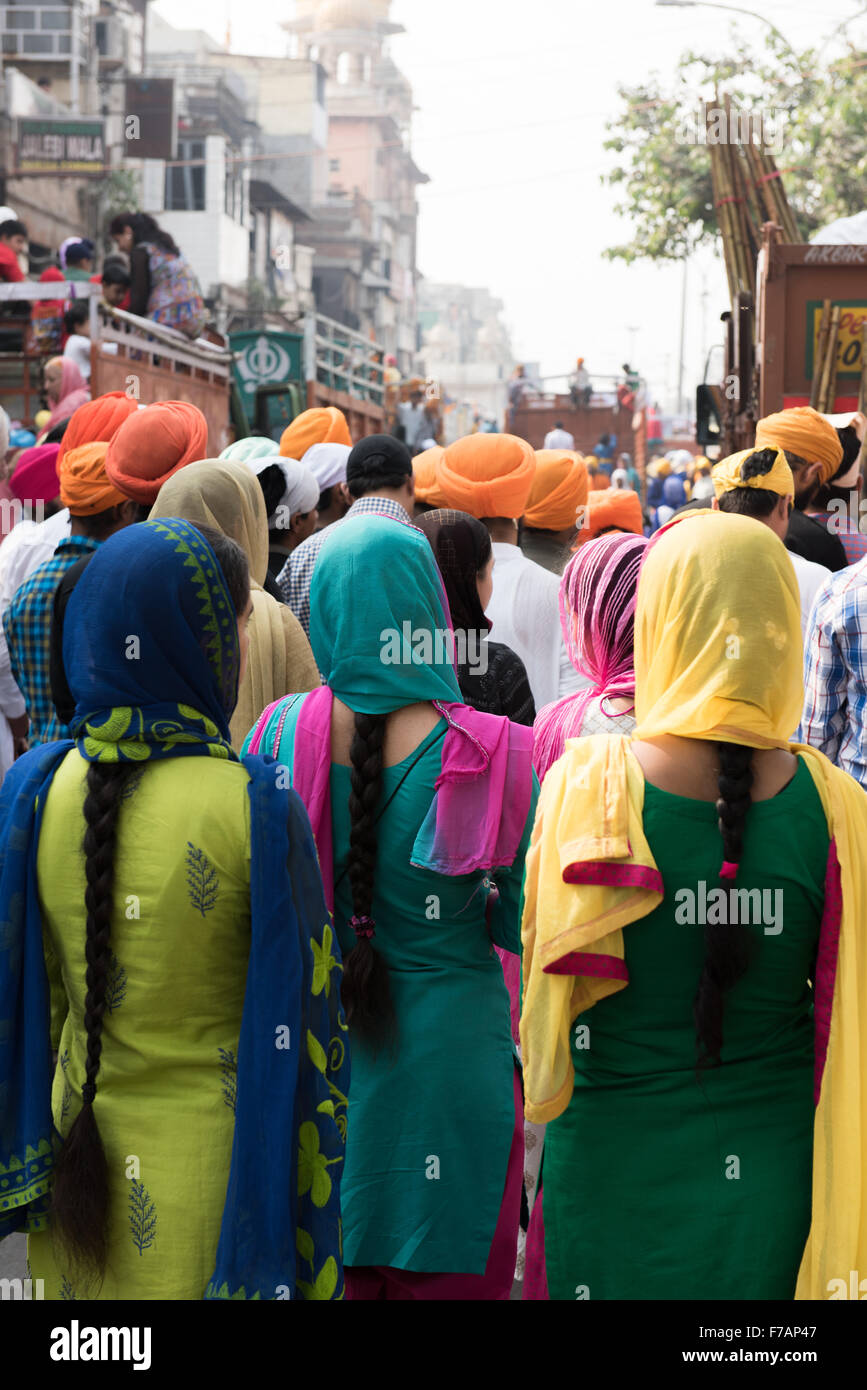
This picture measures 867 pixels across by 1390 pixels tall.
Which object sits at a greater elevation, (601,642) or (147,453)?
(147,453)

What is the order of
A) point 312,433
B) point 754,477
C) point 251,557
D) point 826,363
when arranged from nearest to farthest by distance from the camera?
1. point 251,557
2. point 754,477
3. point 312,433
4. point 826,363

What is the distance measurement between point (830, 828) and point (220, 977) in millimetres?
937

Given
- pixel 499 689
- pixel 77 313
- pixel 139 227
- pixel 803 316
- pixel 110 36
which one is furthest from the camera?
pixel 110 36

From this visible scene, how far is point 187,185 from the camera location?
43781 millimetres

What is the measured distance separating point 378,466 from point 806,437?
1468 mm

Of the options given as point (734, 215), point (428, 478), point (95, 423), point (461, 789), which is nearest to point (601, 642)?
point (461, 789)

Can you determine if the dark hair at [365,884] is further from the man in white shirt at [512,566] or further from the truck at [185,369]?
the truck at [185,369]

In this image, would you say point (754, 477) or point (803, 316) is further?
point (803, 316)

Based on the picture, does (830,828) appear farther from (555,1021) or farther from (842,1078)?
(555,1021)

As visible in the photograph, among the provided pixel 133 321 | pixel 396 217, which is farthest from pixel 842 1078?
pixel 396 217

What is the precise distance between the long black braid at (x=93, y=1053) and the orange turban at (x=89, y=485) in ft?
7.76

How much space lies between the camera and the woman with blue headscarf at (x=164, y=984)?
2.15 meters

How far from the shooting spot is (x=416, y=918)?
2.69 m

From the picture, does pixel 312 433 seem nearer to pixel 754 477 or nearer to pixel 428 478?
pixel 428 478
